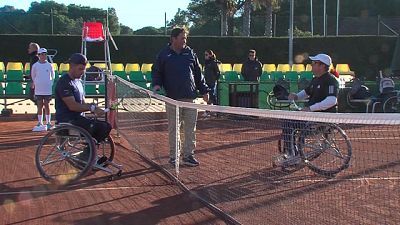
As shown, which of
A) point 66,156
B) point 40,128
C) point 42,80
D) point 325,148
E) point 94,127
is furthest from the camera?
point 40,128

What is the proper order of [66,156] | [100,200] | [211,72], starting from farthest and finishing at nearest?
1. [211,72]
2. [66,156]
3. [100,200]

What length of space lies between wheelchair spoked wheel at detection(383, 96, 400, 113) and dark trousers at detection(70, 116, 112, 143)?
10.2m

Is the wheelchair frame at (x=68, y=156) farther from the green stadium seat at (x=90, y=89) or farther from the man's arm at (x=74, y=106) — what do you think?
the green stadium seat at (x=90, y=89)

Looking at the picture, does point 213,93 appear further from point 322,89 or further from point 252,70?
point 322,89

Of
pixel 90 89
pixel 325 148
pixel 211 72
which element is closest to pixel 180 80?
pixel 325 148

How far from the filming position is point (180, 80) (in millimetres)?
8969

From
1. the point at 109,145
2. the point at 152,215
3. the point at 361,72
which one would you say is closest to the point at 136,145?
the point at 109,145

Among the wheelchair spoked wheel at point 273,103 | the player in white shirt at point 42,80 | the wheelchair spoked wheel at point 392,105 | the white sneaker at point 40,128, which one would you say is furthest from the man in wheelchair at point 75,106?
the wheelchair spoked wheel at point 392,105

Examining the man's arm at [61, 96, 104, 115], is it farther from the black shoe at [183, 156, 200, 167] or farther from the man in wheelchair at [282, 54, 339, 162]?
the man in wheelchair at [282, 54, 339, 162]

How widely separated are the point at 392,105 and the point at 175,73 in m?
9.21

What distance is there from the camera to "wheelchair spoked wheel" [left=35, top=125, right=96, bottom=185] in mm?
7793

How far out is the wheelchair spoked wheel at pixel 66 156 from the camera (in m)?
7.79

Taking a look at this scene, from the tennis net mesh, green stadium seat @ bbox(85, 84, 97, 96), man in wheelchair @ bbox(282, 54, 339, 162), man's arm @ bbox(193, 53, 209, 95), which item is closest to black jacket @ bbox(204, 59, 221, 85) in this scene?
green stadium seat @ bbox(85, 84, 97, 96)

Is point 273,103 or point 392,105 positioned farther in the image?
point 392,105
